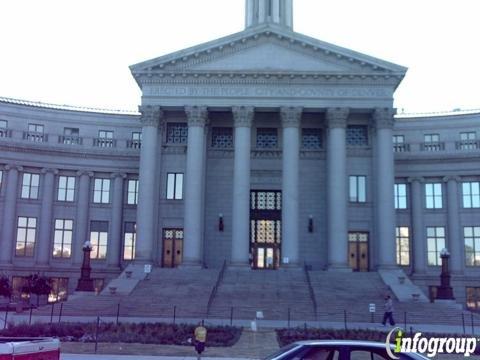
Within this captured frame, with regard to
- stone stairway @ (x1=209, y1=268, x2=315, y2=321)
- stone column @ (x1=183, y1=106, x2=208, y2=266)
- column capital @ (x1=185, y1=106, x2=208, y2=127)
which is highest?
column capital @ (x1=185, y1=106, x2=208, y2=127)

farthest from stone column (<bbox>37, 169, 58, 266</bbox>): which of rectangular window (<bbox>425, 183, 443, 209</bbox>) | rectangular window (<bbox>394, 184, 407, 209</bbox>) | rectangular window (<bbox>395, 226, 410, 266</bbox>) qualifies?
rectangular window (<bbox>425, 183, 443, 209</bbox>)

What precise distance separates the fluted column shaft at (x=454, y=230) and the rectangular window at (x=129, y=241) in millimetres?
27892

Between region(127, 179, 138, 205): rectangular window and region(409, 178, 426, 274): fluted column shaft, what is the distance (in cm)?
2498

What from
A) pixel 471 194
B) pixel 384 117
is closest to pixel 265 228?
pixel 384 117

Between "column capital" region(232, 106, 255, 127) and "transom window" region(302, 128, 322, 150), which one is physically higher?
"column capital" region(232, 106, 255, 127)

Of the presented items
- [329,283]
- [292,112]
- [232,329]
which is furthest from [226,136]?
[232,329]

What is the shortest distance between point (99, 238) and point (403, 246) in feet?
89.3

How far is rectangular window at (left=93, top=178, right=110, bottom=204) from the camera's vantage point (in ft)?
189

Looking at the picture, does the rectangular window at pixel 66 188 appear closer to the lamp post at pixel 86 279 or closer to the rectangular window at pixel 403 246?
the lamp post at pixel 86 279

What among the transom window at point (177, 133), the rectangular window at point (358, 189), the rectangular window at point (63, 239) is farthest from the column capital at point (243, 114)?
the rectangular window at point (63, 239)

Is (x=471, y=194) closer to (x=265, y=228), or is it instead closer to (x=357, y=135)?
(x=357, y=135)

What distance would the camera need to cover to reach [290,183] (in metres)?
49.5

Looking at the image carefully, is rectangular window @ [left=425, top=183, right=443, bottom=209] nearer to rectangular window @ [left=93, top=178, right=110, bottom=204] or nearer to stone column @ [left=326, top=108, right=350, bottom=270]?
stone column @ [left=326, top=108, right=350, bottom=270]

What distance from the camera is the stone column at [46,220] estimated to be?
55.0 meters
